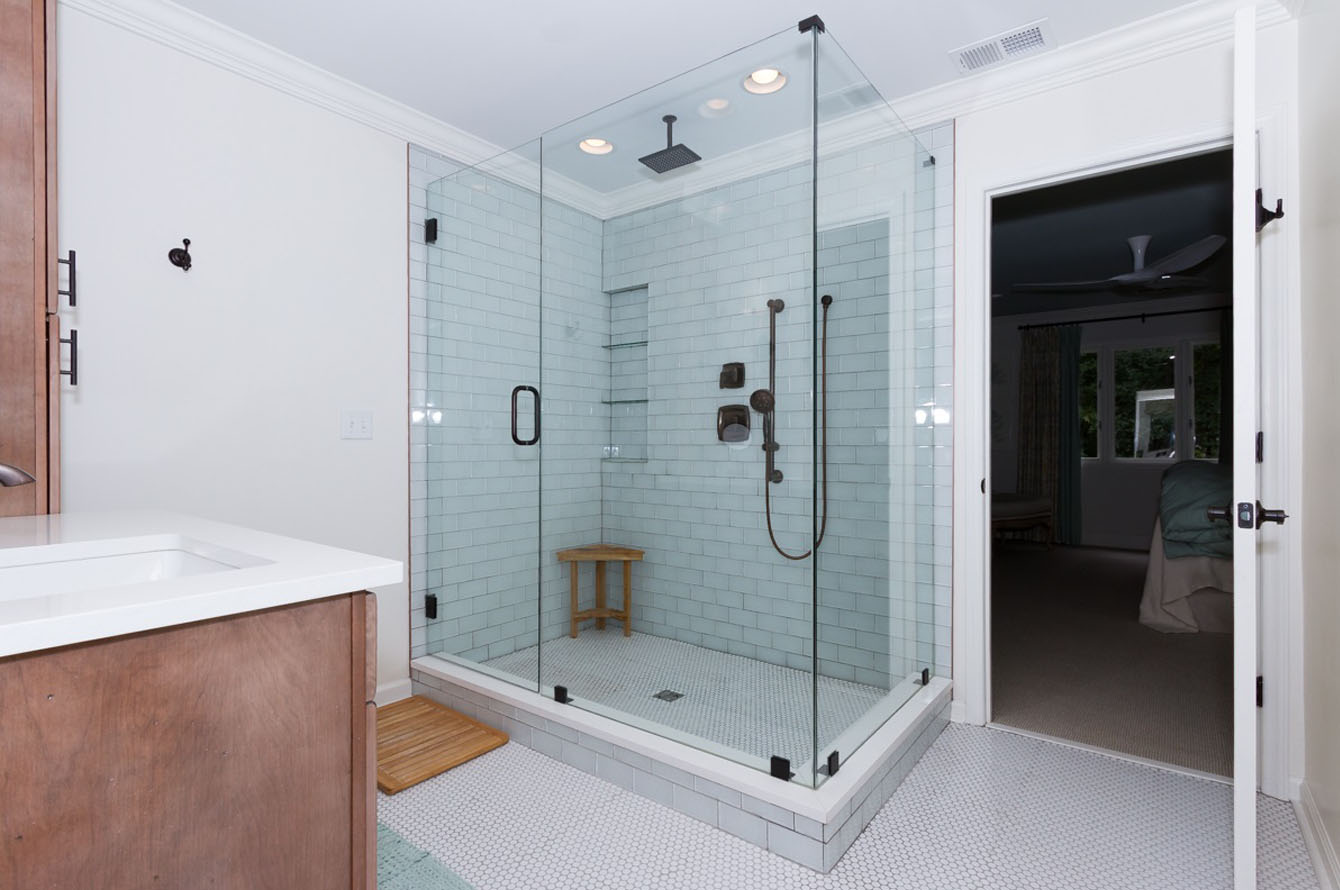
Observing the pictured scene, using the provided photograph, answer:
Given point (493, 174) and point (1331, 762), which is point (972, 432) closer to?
point (1331, 762)

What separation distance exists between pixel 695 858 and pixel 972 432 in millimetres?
1794

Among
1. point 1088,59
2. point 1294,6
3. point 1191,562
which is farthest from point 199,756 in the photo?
point 1191,562

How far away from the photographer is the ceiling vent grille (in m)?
2.31

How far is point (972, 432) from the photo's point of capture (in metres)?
2.64

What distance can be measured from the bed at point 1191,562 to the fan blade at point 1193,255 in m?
1.23

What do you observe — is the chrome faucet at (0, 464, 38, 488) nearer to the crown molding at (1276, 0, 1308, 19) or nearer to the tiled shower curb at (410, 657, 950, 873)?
the tiled shower curb at (410, 657, 950, 873)

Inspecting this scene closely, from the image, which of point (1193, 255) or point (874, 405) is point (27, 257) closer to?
point (874, 405)

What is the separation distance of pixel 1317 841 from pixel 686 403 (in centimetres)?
216

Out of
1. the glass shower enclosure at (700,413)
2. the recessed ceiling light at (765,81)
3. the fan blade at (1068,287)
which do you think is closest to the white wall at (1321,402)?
the glass shower enclosure at (700,413)

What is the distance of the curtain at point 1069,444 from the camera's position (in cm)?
721

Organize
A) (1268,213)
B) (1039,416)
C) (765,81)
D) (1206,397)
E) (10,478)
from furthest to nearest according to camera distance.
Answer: (1039,416) < (1206,397) < (765,81) < (1268,213) < (10,478)

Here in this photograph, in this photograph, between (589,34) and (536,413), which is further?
(536,413)

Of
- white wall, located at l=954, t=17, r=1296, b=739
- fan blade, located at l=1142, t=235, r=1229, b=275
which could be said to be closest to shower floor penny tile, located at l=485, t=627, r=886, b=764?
white wall, located at l=954, t=17, r=1296, b=739

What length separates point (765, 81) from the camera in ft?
7.27
